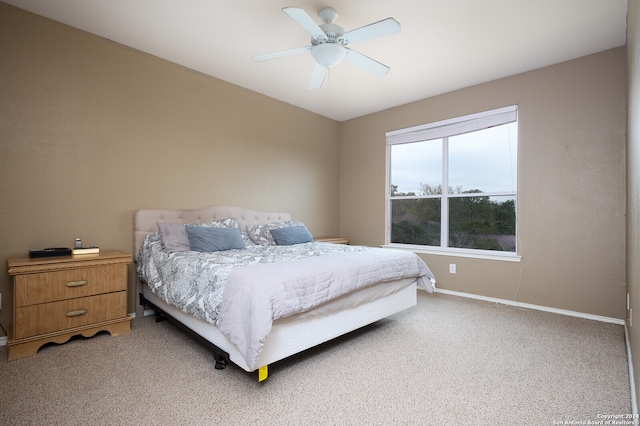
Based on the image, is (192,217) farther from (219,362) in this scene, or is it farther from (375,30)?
(375,30)

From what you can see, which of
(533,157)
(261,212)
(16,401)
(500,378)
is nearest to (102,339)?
(16,401)

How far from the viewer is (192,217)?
3514 millimetres

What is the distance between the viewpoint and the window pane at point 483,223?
368 cm

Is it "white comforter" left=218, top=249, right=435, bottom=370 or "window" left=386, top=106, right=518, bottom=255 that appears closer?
"white comforter" left=218, top=249, right=435, bottom=370

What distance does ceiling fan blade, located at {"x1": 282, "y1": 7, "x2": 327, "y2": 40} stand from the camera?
202 cm

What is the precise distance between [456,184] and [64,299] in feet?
13.9

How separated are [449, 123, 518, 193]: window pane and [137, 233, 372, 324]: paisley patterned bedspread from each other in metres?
2.41

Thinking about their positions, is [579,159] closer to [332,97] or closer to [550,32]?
[550,32]

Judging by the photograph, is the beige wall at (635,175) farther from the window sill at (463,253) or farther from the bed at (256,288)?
the window sill at (463,253)

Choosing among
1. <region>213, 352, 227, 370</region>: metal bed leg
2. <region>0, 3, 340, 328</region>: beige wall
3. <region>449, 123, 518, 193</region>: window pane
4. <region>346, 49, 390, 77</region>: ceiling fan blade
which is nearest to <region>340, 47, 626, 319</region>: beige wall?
<region>449, 123, 518, 193</region>: window pane

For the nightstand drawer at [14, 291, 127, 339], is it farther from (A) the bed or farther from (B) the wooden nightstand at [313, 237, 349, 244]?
(B) the wooden nightstand at [313, 237, 349, 244]

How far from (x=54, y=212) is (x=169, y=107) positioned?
149 cm

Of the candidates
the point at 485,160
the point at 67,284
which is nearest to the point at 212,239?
the point at 67,284

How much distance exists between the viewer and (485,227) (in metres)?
3.87
